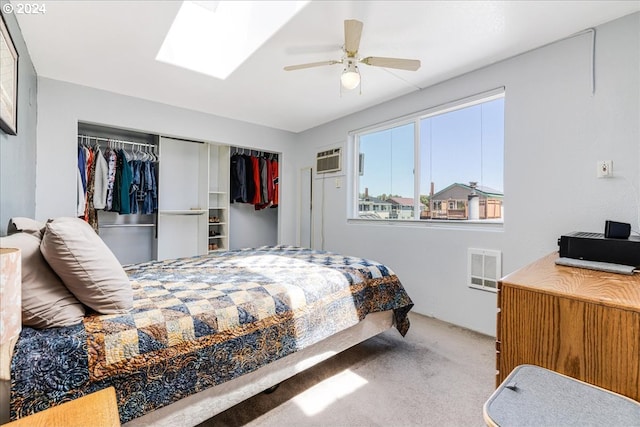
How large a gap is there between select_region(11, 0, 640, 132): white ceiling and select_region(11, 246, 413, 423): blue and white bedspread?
1.71 metres

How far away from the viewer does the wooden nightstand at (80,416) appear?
73 centimetres

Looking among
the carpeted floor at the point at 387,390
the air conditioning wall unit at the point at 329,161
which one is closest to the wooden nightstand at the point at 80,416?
the carpeted floor at the point at 387,390

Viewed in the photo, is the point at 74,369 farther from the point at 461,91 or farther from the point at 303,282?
the point at 461,91

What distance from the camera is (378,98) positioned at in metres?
3.32

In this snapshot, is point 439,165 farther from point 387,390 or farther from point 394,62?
point 387,390

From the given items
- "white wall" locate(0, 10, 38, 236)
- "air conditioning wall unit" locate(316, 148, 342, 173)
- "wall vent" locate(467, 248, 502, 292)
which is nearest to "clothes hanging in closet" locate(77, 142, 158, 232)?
"white wall" locate(0, 10, 38, 236)

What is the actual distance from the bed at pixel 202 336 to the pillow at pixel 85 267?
6 centimetres

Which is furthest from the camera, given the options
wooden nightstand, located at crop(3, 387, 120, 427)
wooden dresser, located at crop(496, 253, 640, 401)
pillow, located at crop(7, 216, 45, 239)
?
pillow, located at crop(7, 216, 45, 239)

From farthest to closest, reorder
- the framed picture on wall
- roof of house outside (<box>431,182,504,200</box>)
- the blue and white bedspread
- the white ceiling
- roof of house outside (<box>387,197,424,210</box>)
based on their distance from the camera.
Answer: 1. roof of house outside (<box>387,197,424,210</box>)
2. roof of house outside (<box>431,182,504,200</box>)
3. the white ceiling
4. the framed picture on wall
5. the blue and white bedspread

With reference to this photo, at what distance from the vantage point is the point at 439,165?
302 centimetres

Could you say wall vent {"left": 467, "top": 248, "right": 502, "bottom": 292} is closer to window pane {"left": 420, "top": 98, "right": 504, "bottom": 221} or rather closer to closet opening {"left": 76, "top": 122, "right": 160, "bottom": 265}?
window pane {"left": 420, "top": 98, "right": 504, "bottom": 221}

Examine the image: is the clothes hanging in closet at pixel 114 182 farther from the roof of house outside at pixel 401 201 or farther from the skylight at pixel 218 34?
the roof of house outside at pixel 401 201

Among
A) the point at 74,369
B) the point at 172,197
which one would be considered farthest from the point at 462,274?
the point at 172,197

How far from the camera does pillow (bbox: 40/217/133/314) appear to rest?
110 cm
